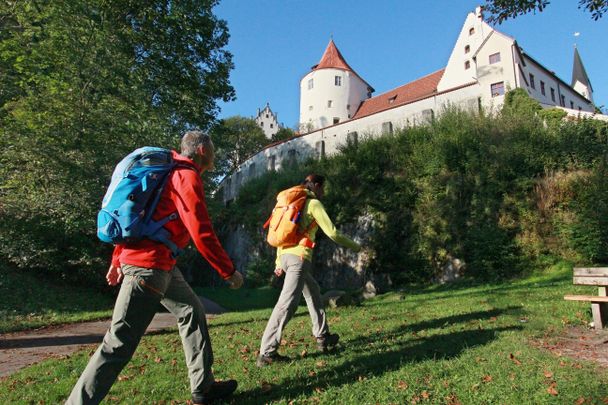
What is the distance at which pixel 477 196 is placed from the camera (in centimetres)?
1716

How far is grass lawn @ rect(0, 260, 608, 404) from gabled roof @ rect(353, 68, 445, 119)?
39438 millimetres

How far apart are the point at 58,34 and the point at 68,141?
3.44 m

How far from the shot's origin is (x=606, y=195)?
563 inches

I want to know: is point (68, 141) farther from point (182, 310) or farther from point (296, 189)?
point (182, 310)

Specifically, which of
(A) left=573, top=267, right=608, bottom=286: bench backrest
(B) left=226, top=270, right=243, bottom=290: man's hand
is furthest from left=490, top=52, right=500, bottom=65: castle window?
(B) left=226, top=270, right=243, bottom=290: man's hand

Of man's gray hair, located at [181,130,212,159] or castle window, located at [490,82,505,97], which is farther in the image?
castle window, located at [490,82,505,97]

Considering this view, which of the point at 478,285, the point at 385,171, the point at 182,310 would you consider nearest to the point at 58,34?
the point at 182,310

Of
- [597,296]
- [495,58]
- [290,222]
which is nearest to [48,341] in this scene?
[290,222]

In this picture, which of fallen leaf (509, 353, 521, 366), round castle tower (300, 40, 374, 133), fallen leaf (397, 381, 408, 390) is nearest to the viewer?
fallen leaf (397, 381, 408, 390)

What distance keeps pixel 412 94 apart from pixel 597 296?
44664 millimetres

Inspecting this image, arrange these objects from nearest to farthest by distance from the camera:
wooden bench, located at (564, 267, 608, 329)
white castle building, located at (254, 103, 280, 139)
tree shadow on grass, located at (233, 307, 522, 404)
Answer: tree shadow on grass, located at (233, 307, 522, 404)
wooden bench, located at (564, 267, 608, 329)
white castle building, located at (254, 103, 280, 139)

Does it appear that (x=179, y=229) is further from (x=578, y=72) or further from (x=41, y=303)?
(x=578, y=72)

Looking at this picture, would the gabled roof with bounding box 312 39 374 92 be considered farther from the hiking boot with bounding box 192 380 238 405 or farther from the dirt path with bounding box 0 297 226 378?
the hiking boot with bounding box 192 380 238 405

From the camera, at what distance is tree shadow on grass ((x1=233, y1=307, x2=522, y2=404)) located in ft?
12.5
